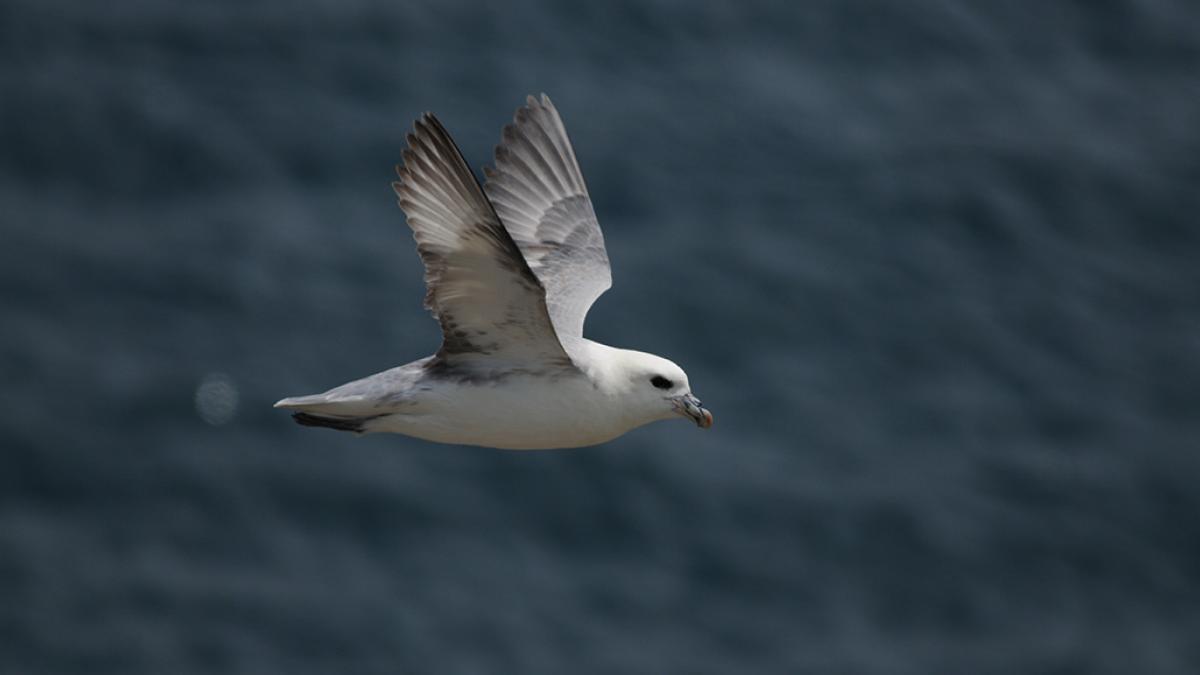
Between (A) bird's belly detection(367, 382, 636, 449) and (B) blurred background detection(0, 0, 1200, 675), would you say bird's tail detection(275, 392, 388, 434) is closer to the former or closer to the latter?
(A) bird's belly detection(367, 382, 636, 449)

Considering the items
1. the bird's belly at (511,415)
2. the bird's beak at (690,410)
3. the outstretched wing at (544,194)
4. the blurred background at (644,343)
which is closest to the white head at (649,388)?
the bird's beak at (690,410)

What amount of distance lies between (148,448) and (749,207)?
6.31 m

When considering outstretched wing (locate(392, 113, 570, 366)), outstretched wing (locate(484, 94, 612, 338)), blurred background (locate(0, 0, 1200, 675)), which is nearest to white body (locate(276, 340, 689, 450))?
outstretched wing (locate(392, 113, 570, 366))

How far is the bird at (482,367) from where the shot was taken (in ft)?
24.0

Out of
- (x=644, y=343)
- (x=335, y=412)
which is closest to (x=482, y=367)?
(x=335, y=412)

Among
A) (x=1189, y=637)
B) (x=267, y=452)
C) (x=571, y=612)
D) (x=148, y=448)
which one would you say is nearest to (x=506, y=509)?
(x=571, y=612)

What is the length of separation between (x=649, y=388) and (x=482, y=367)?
758 mm

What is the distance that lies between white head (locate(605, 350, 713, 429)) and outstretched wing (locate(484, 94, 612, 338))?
1.57 m

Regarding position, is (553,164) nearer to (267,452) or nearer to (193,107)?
(267,452)

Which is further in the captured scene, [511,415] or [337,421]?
[337,421]

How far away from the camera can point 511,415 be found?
7.63m

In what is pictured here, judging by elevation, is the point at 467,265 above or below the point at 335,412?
above

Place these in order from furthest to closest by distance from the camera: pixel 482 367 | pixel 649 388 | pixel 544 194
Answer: pixel 544 194 → pixel 649 388 → pixel 482 367

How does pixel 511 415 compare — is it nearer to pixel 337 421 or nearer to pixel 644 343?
pixel 337 421
